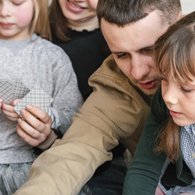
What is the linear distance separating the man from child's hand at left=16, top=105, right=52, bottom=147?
10cm

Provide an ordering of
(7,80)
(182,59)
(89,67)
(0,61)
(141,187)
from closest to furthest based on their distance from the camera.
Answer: (182,59), (141,187), (7,80), (0,61), (89,67)

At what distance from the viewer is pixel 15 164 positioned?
1411mm

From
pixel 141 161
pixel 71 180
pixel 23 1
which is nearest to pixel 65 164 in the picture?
pixel 71 180

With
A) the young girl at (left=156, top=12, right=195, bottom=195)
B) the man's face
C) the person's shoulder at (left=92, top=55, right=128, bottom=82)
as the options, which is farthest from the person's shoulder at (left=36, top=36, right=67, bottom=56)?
the young girl at (left=156, top=12, right=195, bottom=195)

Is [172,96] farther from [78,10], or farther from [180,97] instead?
[78,10]

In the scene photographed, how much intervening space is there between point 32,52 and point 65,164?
445mm

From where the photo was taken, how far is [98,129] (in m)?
1.29

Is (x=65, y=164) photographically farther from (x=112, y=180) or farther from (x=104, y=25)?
(x=104, y=25)

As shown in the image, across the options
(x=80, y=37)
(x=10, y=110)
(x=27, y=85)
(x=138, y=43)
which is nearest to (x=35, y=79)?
(x=27, y=85)

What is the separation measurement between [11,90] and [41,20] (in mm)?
311

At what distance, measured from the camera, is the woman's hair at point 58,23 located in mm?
1595

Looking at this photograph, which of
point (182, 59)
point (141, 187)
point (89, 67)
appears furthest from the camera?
point (89, 67)

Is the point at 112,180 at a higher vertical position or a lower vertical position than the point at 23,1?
lower

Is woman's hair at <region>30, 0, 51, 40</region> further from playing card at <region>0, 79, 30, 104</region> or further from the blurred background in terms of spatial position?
the blurred background
